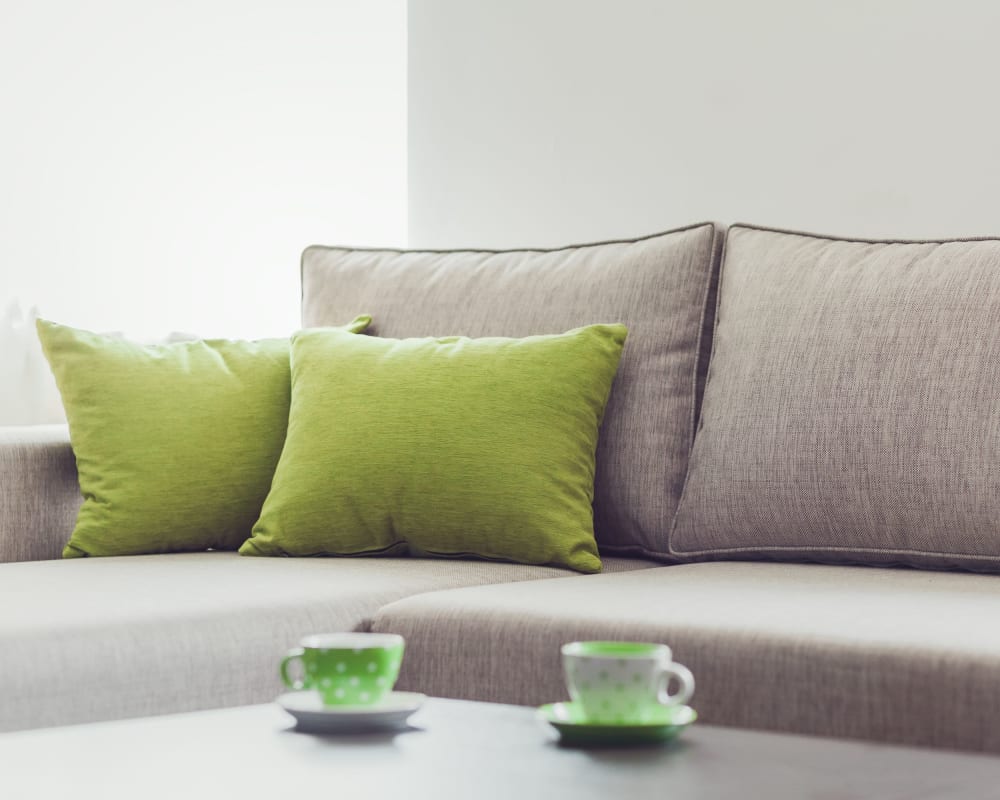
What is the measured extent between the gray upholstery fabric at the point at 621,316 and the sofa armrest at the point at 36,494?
57cm

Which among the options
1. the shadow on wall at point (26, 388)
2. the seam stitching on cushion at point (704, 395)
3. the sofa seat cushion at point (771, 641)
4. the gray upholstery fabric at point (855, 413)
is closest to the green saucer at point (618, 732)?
the sofa seat cushion at point (771, 641)

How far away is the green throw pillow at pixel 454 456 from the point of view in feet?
6.45

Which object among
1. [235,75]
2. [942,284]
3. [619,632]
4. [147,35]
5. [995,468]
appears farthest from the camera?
[235,75]

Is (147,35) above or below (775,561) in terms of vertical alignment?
above

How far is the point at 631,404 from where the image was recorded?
2.11 meters

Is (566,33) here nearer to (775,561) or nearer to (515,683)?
(775,561)

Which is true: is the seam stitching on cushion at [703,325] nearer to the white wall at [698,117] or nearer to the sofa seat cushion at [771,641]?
the sofa seat cushion at [771,641]

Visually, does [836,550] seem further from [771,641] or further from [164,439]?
[164,439]

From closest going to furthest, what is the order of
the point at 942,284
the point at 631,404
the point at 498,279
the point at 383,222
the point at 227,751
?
the point at 227,751 < the point at 942,284 < the point at 631,404 < the point at 498,279 < the point at 383,222

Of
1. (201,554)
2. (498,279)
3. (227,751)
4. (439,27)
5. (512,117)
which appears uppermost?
(439,27)

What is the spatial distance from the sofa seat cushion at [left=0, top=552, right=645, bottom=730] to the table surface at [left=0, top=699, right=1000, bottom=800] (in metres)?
0.46

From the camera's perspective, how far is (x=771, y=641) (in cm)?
135

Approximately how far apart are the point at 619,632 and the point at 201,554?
911 millimetres

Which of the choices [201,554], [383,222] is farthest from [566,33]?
[201,554]
